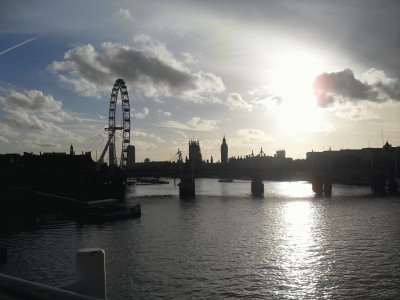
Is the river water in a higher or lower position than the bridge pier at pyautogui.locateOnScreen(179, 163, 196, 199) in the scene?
lower

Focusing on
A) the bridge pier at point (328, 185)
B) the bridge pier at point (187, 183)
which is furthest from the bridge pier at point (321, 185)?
the bridge pier at point (187, 183)

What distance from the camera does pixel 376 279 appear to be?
115ft

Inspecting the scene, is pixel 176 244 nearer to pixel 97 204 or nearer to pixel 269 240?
pixel 269 240

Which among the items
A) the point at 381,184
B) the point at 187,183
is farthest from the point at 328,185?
the point at 187,183

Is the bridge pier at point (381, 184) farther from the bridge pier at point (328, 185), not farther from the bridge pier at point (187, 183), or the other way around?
the bridge pier at point (187, 183)

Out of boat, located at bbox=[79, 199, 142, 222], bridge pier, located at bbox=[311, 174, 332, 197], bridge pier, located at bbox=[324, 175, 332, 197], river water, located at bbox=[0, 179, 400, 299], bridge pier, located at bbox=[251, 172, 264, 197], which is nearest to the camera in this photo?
river water, located at bbox=[0, 179, 400, 299]

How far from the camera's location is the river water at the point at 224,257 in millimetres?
32688

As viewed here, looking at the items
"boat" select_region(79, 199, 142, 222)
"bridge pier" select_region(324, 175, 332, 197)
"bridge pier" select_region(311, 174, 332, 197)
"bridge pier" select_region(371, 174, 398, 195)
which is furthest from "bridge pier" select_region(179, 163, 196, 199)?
"bridge pier" select_region(371, 174, 398, 195)

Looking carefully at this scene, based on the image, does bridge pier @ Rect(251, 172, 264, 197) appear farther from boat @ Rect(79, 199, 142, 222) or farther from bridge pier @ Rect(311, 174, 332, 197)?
boat @ Rect(79, 199, 142, 222)

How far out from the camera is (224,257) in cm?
4456

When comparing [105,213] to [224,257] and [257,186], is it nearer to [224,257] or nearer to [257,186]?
[224,257]

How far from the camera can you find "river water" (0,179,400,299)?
107ft

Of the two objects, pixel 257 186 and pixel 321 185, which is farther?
pixel 321 185

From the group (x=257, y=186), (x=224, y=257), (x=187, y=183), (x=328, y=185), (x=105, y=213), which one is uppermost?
(x=187, y=183)
